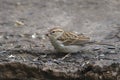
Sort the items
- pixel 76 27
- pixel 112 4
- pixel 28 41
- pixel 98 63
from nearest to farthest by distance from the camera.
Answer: pixel 98 63 < pixel 28 41 < pixel 76 27 < pixel 112 4

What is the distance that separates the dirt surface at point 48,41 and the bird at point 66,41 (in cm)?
9

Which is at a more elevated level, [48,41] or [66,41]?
[66,41]

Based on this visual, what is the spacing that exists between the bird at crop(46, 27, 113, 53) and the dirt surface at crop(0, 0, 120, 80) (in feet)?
0.28

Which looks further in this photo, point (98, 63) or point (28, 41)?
point (28, 41)

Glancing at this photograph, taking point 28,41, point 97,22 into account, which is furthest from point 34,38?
point 97,22

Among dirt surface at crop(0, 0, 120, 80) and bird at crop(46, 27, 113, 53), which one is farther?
bird at crop(46, 27, 113, 53)

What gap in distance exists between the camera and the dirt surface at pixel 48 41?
529 centimetres

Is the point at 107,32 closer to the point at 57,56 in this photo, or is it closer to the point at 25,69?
the point at 57,56

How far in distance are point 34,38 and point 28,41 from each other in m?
0.22

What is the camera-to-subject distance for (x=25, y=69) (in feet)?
17.8

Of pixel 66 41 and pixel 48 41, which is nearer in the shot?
pixel 66 41

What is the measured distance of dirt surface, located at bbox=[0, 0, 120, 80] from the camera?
529 centimetres

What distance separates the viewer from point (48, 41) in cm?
662

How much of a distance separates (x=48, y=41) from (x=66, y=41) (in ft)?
1.98
